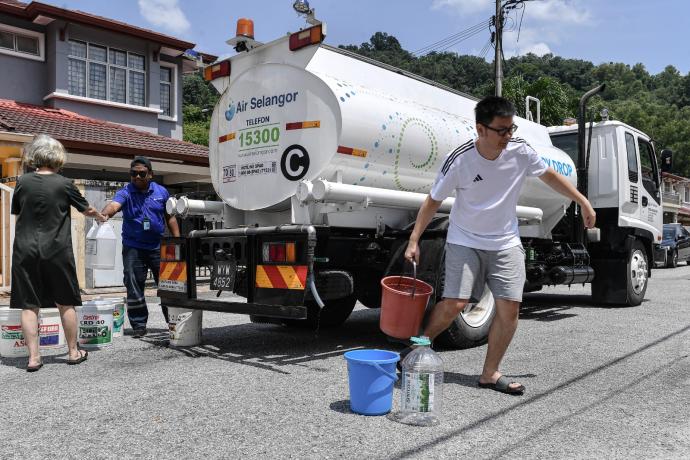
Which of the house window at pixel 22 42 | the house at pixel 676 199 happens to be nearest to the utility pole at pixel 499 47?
the house window at pixel 22 42

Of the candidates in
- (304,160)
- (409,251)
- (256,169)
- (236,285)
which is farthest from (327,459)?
(256,169)

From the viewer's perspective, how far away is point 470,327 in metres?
5.72

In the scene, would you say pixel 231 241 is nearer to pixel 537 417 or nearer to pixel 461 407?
pixel 461 407

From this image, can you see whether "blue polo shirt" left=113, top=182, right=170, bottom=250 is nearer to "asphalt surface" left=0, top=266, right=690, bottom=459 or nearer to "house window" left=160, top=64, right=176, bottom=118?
"asphalt surface" left=0, top=266, right=690, bottom=459

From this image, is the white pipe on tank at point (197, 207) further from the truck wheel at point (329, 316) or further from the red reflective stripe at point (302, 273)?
the red reflective stripe at point (302, 273)

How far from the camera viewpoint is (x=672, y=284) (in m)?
13.8

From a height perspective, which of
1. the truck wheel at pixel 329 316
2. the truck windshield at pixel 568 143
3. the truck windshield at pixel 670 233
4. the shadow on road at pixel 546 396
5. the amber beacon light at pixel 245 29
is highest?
the amber beacon light at pixel 245 29

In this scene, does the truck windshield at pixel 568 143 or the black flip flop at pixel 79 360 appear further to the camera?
the truck windshield at pixel 568 143

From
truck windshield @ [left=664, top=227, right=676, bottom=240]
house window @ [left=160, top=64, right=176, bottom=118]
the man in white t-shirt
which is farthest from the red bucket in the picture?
truck windshield @ [left=664, top=227, right=676, bottom=240]

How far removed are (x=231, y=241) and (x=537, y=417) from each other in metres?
2.88

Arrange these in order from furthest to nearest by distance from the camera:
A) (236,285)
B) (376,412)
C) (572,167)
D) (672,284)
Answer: (672,284)
(572,167)
(236,285)
(376,412)

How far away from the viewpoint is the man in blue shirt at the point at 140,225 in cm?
616

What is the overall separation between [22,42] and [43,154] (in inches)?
551

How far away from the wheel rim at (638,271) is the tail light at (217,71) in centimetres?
643
